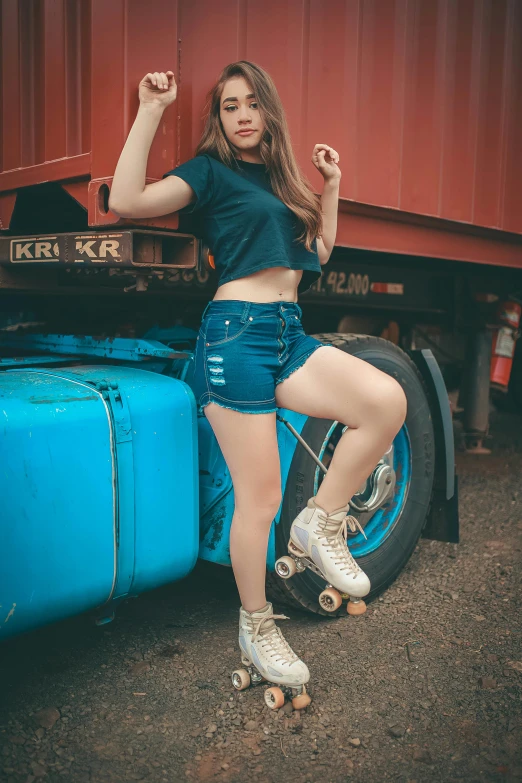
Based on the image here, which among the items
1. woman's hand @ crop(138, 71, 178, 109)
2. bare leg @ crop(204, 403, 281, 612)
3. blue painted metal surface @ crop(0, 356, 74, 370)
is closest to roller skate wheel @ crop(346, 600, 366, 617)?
bare leg @ crop(204, 403, 281, 612)

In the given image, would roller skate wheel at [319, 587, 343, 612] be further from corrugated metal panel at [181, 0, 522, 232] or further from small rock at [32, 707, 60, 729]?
corrugated metal panel at [181, 0, 522, 232]

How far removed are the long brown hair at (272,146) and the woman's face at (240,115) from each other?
0.02m

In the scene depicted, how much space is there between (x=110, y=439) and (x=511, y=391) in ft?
17.7

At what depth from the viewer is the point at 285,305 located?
212 cm

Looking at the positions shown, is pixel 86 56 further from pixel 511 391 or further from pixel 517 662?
pixel 511 391

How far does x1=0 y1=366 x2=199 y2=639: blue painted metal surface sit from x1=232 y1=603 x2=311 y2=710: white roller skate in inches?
11.8

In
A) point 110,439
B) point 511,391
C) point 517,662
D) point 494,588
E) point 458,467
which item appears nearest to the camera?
point 110,439

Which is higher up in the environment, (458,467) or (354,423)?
(354,423)

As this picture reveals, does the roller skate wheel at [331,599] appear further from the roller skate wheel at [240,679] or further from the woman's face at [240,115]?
the woman's face at [240,115]

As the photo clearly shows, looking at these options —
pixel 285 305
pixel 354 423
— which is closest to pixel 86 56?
pixel 285 305

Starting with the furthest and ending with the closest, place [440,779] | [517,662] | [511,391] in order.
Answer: [511,391]
[517,662]
[440,779]

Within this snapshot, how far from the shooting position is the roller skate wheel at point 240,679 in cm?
215

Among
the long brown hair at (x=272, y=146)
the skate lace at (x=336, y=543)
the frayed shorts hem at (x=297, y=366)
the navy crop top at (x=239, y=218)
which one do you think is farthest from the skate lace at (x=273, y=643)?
the long brown hair at (x=272, y=146)

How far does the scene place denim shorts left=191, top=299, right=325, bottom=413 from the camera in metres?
2.03
